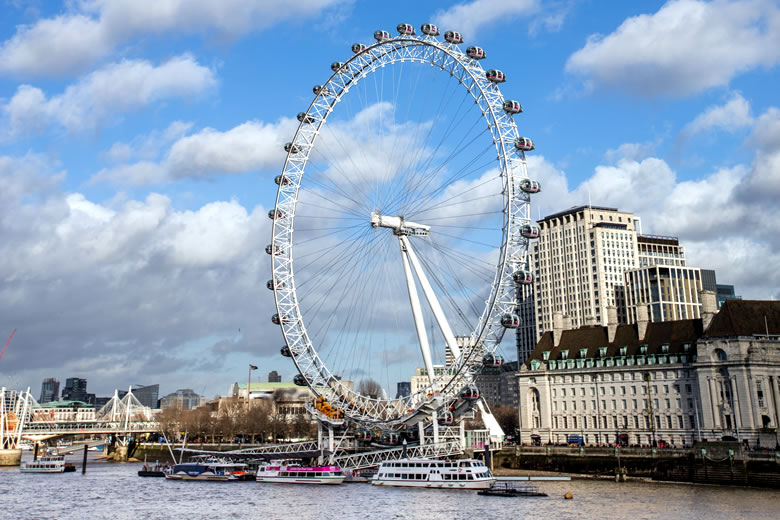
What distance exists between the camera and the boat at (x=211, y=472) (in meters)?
97.3

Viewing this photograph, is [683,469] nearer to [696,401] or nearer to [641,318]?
[696,401]

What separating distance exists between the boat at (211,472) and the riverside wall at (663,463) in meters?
32.6

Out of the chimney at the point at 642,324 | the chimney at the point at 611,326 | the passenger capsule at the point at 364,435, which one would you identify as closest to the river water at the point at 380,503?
the passenger capsule at the point at 364,435

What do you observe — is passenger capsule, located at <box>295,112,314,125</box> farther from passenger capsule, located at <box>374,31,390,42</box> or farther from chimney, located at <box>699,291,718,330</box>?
chimney, located at <box>699,291,718,330</box>

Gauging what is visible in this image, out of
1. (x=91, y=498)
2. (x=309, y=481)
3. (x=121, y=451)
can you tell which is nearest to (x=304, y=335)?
(x=309, y=481)

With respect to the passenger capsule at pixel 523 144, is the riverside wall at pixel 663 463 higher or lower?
lower

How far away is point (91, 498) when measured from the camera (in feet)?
244

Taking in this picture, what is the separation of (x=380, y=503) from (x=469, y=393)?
2057 centimetres

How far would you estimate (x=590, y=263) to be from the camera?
19138cm

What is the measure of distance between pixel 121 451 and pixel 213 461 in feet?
211

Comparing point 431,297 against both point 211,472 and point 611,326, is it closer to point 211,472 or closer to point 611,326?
point 611,326

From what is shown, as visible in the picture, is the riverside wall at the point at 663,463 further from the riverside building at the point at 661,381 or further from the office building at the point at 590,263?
the office building at the point at 590,263

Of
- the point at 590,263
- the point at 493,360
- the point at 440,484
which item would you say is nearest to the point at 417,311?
the point at 493,360

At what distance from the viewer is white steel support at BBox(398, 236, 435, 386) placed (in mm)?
80000
